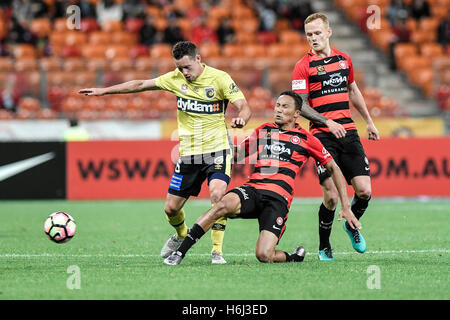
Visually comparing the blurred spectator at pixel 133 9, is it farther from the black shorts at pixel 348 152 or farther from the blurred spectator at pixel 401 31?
the black shorts at pixel 348 152

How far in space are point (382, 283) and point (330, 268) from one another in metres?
0.96

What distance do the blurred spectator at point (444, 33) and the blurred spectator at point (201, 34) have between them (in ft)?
20.6

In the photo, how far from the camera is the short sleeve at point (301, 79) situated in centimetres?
845

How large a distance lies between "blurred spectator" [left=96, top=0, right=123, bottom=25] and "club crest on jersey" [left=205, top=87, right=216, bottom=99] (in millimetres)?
14582

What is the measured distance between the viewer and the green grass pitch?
244 inches

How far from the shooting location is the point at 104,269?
747 centimetres

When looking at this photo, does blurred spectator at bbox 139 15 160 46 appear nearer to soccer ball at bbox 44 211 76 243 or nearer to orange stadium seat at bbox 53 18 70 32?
orange stadium seat at bbox 53 18 70 32

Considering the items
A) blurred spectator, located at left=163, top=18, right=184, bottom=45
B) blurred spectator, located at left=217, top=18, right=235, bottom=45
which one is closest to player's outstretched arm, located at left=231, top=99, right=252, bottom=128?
blurred spectator, located at left=163, top=18, right=184, bottom=45

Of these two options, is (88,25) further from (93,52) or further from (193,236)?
(193,236)

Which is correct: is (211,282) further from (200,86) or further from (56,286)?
(200,86)

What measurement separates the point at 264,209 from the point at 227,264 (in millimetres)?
637

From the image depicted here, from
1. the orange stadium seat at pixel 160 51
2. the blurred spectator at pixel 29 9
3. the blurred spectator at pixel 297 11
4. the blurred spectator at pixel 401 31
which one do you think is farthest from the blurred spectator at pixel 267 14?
the blurred spectator at pixel 29 9

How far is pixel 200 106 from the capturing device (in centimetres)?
855
